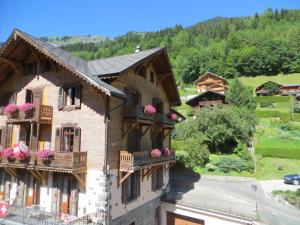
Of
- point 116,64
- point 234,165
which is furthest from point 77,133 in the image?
point 234,165

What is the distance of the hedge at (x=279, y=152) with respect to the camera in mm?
36156

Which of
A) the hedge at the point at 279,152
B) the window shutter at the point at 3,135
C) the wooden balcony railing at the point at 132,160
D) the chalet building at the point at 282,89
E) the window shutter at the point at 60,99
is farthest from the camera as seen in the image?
the chalet building at the point at 282,89

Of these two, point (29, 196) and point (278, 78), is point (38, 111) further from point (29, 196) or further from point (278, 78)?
point (278, 78)

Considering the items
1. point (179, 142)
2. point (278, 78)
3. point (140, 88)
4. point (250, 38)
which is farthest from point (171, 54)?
point (140, 88)

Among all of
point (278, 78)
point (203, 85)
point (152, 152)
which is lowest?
point (152, 152)

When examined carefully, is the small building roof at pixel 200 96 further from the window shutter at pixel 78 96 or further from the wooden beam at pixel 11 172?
the wooden beam at pixel 11 172

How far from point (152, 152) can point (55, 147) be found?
6440 millimetres

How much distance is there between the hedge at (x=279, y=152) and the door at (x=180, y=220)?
1917cm

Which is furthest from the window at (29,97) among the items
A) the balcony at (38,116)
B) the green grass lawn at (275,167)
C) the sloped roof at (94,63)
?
the green grass lawn at (275,167)

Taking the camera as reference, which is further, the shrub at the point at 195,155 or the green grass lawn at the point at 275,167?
the shrub at the point at 195,155

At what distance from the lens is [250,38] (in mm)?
133125

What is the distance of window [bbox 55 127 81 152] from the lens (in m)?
16.9

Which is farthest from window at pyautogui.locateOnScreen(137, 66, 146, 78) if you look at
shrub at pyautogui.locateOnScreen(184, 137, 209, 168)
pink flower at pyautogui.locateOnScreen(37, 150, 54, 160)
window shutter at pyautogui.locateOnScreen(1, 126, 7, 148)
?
shrub at pyautogui.locateOnScreen(184, 137, 209, 168)

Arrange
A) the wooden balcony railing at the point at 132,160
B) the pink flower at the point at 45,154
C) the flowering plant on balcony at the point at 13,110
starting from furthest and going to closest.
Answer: the flowering plant on balcony at the point at 13,110 < the wooden balcony railing at the point at 132,160 < the pink flower at the point at 45,154
